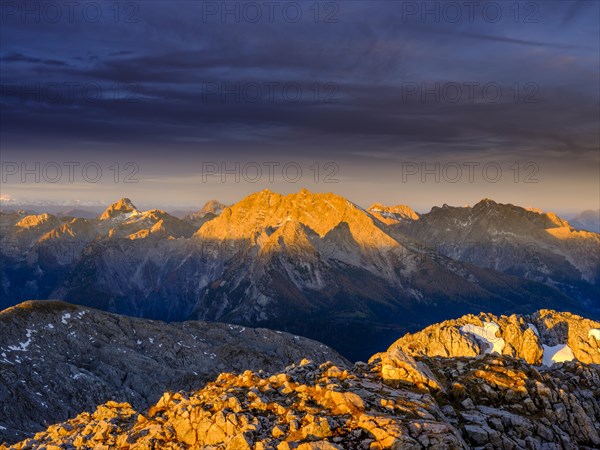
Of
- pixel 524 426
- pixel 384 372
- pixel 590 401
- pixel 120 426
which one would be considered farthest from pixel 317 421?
pixel 590 401

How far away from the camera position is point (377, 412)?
40094 mm

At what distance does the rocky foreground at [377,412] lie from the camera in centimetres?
3784

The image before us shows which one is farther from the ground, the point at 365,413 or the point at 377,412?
the point at 365,413

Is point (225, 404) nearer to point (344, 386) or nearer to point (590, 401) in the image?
point (344, 386)

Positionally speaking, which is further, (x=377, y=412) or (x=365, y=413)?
(x=377, y=412)

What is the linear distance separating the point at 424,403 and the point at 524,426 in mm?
10354

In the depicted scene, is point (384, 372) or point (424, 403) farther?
point (384, 372)

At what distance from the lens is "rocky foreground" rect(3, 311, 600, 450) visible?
37844 mm

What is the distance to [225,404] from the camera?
43750 mm

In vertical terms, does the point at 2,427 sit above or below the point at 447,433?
below

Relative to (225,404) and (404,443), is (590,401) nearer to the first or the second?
(404,443)

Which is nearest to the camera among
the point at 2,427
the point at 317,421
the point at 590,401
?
the point at 317,421

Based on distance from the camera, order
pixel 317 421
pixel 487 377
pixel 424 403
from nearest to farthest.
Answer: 1. pixel 317 421
2. pixel 424 403
3. pixel 487 377

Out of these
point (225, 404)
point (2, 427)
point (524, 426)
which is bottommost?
point (2, 427)
